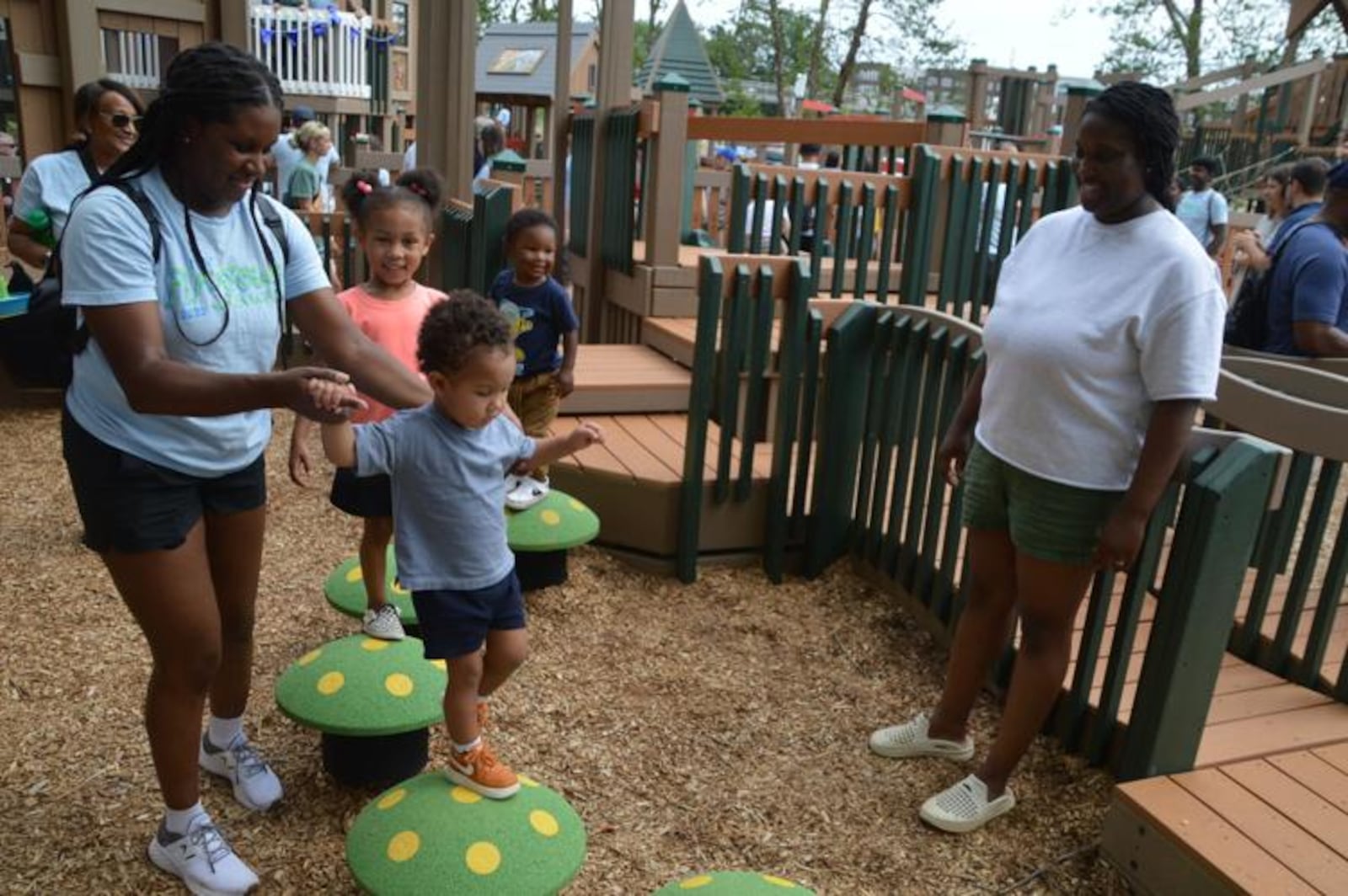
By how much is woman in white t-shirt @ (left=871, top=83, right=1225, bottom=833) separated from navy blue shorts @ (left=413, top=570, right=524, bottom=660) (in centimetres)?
125

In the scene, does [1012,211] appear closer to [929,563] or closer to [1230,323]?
[1230,323]

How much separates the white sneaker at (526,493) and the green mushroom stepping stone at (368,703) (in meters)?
1.13

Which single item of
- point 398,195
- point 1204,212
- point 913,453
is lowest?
point 913,453

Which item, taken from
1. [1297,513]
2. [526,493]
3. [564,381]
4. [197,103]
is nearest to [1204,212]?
[1297,513]

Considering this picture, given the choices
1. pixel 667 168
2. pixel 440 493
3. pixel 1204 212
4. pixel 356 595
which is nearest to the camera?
pixel 440 493

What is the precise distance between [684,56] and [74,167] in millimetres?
20180

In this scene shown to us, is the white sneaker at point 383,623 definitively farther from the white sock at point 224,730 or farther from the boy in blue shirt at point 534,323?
the boy in blue shirt at point 534,323

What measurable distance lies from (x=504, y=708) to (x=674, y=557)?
128 cm

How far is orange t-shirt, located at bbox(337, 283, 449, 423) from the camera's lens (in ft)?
10.5

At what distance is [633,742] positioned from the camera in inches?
128

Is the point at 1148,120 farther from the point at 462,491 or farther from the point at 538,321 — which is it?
the point at 538,321

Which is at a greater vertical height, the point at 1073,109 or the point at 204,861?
the point at 1073,109

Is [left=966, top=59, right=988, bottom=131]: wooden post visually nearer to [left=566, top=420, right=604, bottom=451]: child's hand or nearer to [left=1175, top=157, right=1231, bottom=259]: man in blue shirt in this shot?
[left=1175, top=157, right=1231, bottom=259]: man in blue shirt

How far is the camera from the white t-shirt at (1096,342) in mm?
2273
